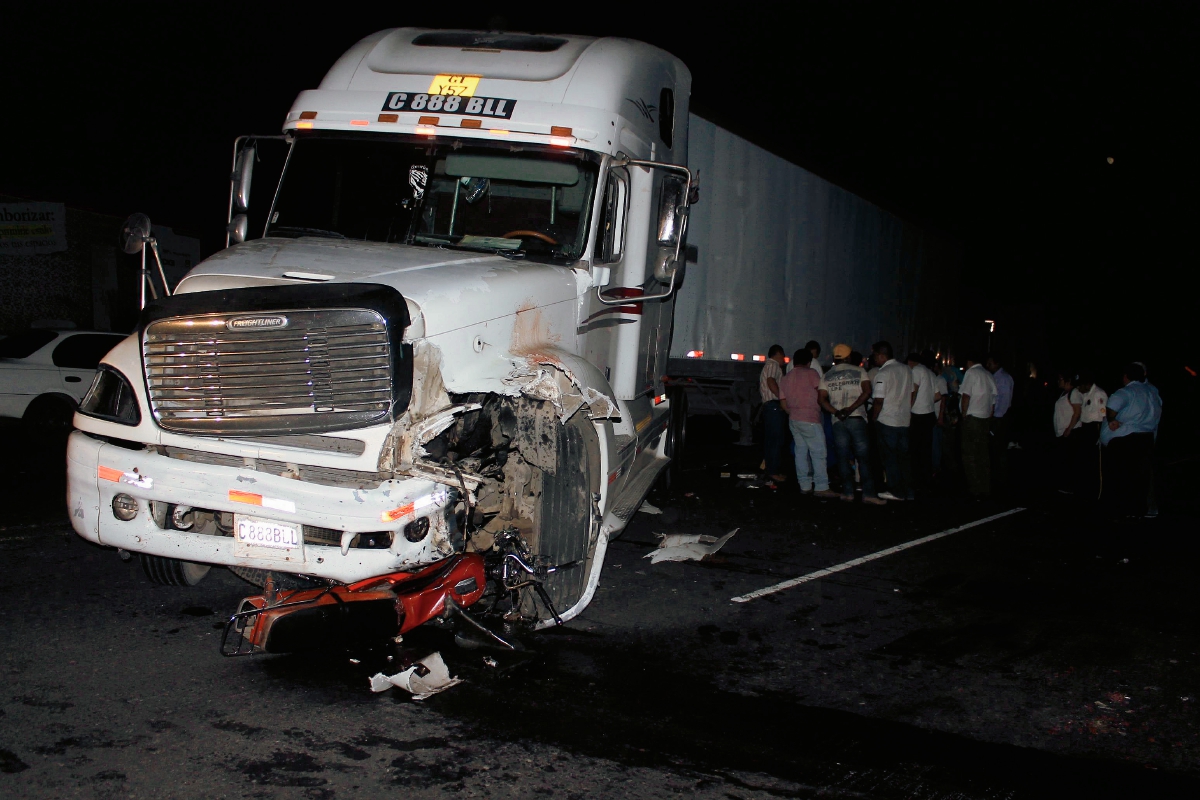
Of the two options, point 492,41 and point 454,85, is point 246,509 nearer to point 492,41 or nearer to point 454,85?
point 454,85

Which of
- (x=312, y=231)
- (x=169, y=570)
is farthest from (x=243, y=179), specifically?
(x=169, y=570)

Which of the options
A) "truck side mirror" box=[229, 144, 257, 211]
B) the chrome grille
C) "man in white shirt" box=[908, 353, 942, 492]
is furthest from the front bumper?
"man in white shirt" box=[908, 353, 942, 492]

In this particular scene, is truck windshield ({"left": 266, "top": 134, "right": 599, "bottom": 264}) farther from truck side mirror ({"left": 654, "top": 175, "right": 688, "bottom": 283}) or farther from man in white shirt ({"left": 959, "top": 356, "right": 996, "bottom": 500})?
man in white shirt ({"left": 959, "top": 356, "right": 996, "bottom": 500})

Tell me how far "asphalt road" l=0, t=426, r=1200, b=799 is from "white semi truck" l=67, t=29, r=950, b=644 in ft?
Result: 1.73

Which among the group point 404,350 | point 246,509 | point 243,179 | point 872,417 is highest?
point 243,179

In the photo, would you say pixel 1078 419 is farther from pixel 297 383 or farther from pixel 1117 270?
pixel 1117 270

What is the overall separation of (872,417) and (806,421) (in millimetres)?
763

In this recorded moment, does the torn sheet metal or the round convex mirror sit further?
the round convex mirror

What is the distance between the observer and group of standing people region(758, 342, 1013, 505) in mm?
10758

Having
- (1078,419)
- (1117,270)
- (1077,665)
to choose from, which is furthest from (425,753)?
(1117,270)

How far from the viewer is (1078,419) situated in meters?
12.9

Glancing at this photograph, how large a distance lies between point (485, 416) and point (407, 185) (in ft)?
7.26

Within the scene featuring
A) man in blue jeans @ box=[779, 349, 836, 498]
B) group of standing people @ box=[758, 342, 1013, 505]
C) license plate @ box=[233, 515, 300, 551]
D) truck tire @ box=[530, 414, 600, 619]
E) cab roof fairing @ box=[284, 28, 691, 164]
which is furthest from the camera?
man in blue jeans @ box=[779, 349, 836, 498]

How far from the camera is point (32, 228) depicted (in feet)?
66.4
